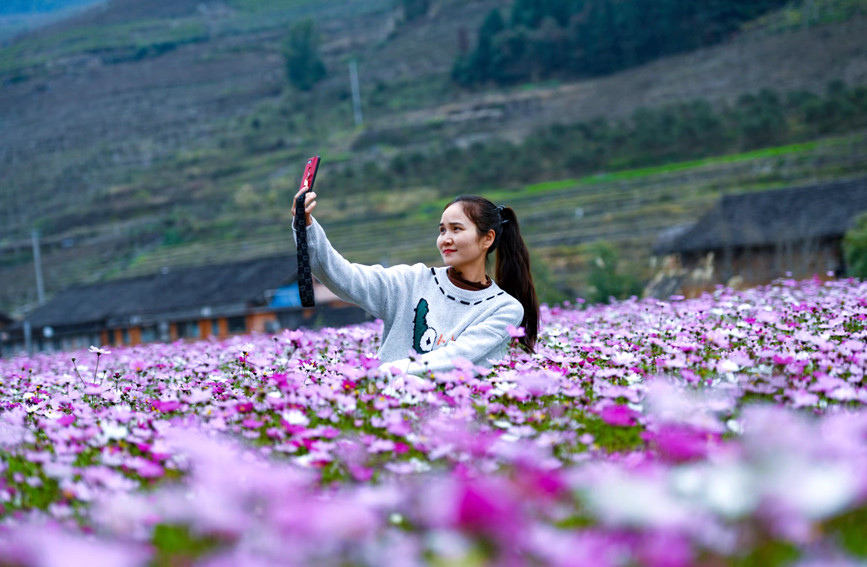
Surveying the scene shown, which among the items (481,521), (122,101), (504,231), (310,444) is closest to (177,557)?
(481,521)

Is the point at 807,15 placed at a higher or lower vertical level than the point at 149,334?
higher

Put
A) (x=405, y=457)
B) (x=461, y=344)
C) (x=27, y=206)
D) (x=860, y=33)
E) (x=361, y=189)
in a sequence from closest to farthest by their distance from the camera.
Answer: (x=405, y=457) < (x=461, y=344) < (x=361, y=189) < (x=860, y=33) < (x=27, y=206)

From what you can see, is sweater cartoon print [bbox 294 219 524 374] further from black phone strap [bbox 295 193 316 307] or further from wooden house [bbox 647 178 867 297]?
wooden house [bbox 647 178 867 297]

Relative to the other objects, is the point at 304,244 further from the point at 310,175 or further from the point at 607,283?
the point at 607,283

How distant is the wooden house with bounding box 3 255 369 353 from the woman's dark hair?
19.4m

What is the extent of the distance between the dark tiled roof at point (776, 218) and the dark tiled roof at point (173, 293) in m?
12.7

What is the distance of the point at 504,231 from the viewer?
5.15 meters

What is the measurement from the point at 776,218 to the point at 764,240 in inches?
65.8

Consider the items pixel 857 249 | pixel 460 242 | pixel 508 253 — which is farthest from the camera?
pixel 857 249

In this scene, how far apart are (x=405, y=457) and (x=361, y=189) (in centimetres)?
6414

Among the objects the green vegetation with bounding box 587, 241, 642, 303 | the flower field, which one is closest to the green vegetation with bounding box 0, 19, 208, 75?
the green vegetation with bounding box 587, 241, 642, 303

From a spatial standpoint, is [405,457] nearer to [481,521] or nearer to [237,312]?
[481,521]

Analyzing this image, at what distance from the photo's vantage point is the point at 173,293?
32.4 metres

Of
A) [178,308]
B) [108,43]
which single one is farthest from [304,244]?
[108,43]
